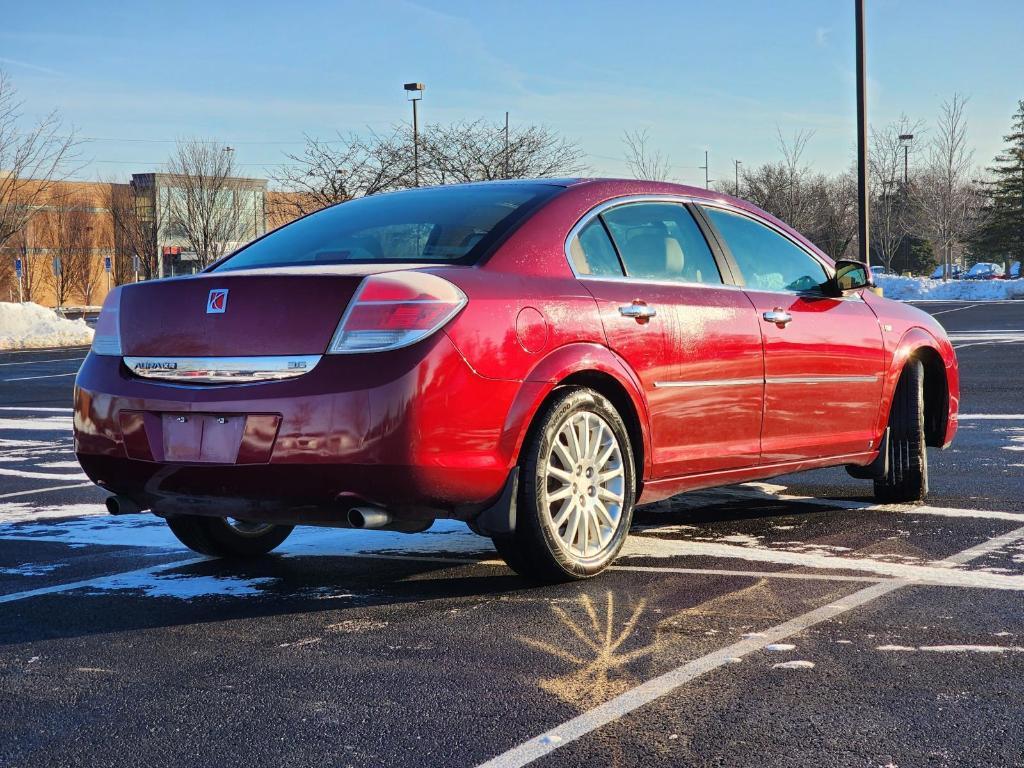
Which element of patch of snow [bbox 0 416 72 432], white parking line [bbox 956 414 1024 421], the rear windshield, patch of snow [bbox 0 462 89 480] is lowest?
patch of snow [bbox 0 462 89 480]

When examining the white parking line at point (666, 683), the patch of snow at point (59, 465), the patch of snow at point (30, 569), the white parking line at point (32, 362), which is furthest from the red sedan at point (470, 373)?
the white parking line at point (32, 362)

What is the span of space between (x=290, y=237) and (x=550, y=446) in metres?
1.65

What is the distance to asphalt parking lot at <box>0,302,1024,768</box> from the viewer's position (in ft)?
11.1

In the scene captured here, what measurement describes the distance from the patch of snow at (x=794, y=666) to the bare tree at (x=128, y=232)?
189ft

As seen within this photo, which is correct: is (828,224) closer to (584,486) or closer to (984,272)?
(984,272)

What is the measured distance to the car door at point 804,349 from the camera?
6285 mm

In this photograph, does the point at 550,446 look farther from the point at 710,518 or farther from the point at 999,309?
the point at 999,309

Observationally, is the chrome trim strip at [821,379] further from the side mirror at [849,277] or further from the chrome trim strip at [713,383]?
the side mirror at [849,277]

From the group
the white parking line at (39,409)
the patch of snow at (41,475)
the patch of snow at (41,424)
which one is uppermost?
the white parking line at (39,409)

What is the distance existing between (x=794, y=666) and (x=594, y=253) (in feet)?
7.06

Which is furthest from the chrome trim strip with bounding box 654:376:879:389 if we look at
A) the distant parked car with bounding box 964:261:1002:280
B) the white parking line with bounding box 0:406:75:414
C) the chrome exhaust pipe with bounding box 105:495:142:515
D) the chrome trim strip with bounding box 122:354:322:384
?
the distant parked car with bounding box 964:261:1002:280

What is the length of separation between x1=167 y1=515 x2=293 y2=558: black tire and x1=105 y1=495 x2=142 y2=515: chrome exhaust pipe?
626 millimetres

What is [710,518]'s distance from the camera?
6.85 m

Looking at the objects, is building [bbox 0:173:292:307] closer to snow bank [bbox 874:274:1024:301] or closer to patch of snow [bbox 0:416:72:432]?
snow bank [bbox 874:274:1024:301]
